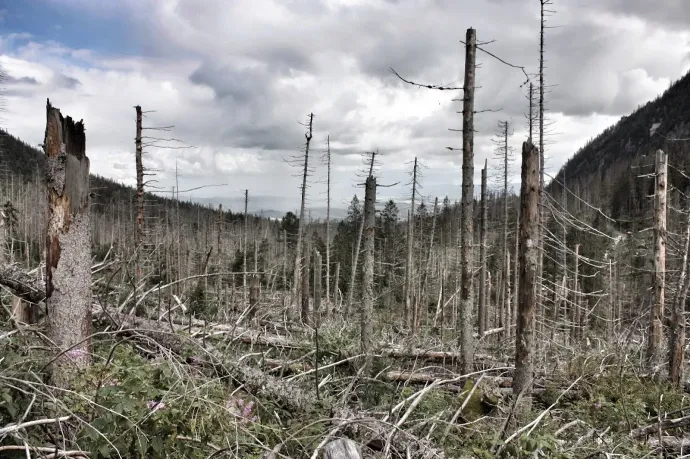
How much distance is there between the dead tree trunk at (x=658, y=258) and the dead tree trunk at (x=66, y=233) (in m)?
12.4

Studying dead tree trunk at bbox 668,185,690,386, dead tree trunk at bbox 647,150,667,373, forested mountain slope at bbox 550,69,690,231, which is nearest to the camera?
dead tree trunk at bbox 668,185,690,386

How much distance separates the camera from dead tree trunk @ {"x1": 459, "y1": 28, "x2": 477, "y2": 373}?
994cm

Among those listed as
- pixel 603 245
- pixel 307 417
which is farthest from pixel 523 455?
pixel 603 245

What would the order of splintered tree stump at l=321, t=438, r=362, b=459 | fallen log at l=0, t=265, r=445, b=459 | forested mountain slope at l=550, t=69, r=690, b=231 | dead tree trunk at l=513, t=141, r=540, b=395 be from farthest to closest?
forested mountain slope at l=550, t=69, r=690, b=231, dead tree trunk at l=513, t=141, r=540, b=395, fallen log at l=0, t=265, r=445, b=459, splintered tree stump at l=321, t=438, r=362, b=459

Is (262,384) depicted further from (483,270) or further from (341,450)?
(483,270)

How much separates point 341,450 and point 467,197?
8005 millimetres

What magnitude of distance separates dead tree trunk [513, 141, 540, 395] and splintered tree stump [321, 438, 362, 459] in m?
Answer: 4.72

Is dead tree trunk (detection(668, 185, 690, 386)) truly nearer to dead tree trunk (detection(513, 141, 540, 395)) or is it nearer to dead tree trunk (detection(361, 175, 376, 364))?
dead tree trunk (detection(513, 141, 540, 395))

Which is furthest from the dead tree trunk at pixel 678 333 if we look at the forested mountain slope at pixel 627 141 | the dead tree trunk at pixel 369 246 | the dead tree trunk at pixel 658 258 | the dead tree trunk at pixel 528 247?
the forested mountain slope at pixel 627 141

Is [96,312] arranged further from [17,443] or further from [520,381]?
[520,381]

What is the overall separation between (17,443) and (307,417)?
2.27 m

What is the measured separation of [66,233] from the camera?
370cm

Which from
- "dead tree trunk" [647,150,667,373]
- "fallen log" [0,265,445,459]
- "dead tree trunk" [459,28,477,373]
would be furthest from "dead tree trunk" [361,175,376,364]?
"dead tree trunk" [647,150,667,373]

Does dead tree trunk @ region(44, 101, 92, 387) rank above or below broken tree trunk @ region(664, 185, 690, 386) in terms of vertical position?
above
